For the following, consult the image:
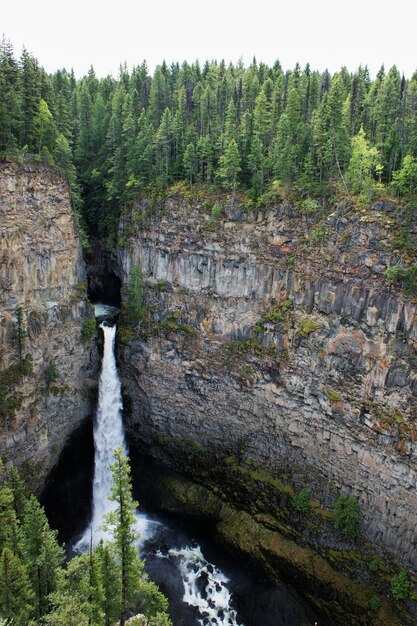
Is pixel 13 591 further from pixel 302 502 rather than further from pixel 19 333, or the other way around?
pixel 302 502

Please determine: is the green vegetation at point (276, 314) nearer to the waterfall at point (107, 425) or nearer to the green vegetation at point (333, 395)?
the green vegetation at point (333, 395)

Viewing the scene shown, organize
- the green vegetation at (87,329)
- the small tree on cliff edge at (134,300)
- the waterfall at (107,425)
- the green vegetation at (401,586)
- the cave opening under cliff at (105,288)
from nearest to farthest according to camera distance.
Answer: the green vegetation at (401,586) → the waterfall at (107,425) → the green vegetation at (87,329) → the small tree on cliff edge at (134,300) → the cave opening under cliff at (105,288)

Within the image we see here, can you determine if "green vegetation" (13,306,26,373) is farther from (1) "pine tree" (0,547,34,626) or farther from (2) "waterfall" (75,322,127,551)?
(1) "pine tree" (0,547,34,626)

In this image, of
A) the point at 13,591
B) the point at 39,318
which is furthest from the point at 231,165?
the point at 13,591

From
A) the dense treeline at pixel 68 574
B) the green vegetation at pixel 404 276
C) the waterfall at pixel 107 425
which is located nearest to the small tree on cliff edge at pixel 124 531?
the dense treeline at pixel 68 574

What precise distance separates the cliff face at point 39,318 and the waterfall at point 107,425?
7.63 ft

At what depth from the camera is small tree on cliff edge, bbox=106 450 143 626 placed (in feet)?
79.2

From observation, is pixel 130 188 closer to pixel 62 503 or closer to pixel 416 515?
pixel 62 503

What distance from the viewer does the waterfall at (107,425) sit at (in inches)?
1607

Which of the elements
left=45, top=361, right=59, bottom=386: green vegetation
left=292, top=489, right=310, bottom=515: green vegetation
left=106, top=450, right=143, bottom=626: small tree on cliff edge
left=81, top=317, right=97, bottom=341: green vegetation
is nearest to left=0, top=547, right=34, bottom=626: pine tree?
left=106, top=450, right=143, bottom=626: small tree on cliff edge

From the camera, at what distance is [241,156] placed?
4581cm

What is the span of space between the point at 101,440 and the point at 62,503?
20.0ft

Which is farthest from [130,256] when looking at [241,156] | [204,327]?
[241,156]

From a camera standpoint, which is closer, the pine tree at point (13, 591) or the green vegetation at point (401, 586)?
the pine tree at point (13, 591)
